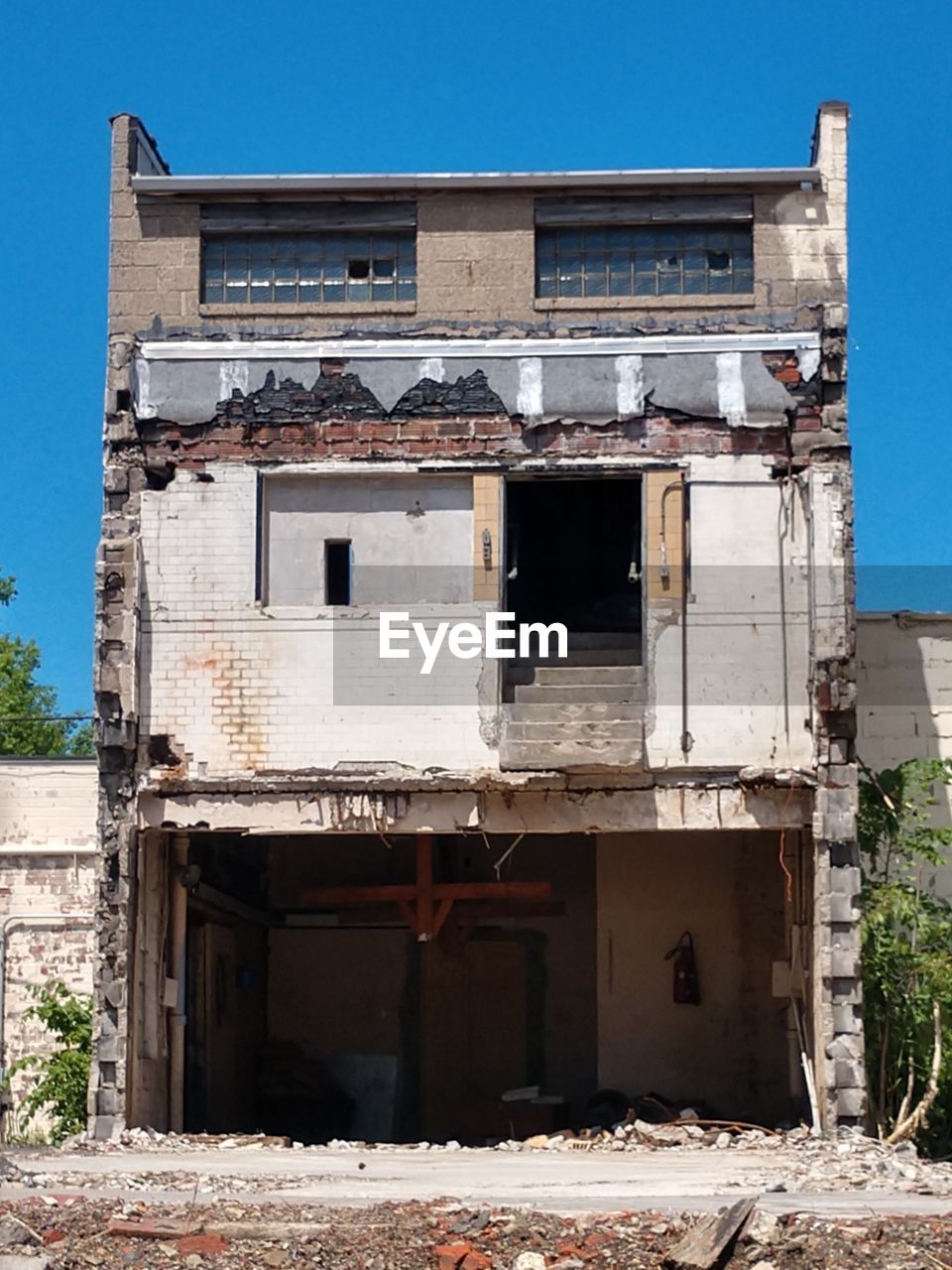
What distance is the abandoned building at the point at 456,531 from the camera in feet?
62.8

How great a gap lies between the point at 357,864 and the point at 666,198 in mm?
9440

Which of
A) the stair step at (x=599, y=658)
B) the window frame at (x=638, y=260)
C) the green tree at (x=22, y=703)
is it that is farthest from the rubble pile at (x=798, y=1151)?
the green tree at (x=22, y=703)

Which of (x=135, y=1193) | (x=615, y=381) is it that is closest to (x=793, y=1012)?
(x=615, y=381)

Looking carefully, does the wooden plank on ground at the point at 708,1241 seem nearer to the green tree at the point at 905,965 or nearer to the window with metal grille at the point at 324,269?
the green tree at the point at 905,965

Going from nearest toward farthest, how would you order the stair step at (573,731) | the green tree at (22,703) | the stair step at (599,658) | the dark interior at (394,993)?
the stair step at (573,731) → the stair step at (599,658) → the dark interior at (394,993) → the green tree at (22,703)

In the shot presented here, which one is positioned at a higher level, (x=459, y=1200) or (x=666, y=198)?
(x=666, y=198)

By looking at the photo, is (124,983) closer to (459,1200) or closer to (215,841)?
(215,841)

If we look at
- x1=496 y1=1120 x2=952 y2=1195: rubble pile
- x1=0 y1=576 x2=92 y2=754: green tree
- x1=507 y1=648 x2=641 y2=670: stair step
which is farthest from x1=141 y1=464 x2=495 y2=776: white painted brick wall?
x1=0 y1=576 x2=92 y2=754: green tree

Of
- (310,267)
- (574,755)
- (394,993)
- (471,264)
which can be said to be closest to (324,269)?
(310,267)

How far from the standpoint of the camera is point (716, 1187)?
14.3 m

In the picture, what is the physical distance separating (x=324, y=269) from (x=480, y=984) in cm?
919

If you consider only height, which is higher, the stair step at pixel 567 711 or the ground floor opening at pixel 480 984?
the stair step at pixel 567 711

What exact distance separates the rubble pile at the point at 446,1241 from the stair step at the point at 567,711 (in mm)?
7263

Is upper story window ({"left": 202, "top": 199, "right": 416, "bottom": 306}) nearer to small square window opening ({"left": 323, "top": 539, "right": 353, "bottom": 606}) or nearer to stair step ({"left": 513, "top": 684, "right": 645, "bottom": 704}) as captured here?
small square window opening ({"left": 323, "top": 539, "right": 353, "bottom": 606})
